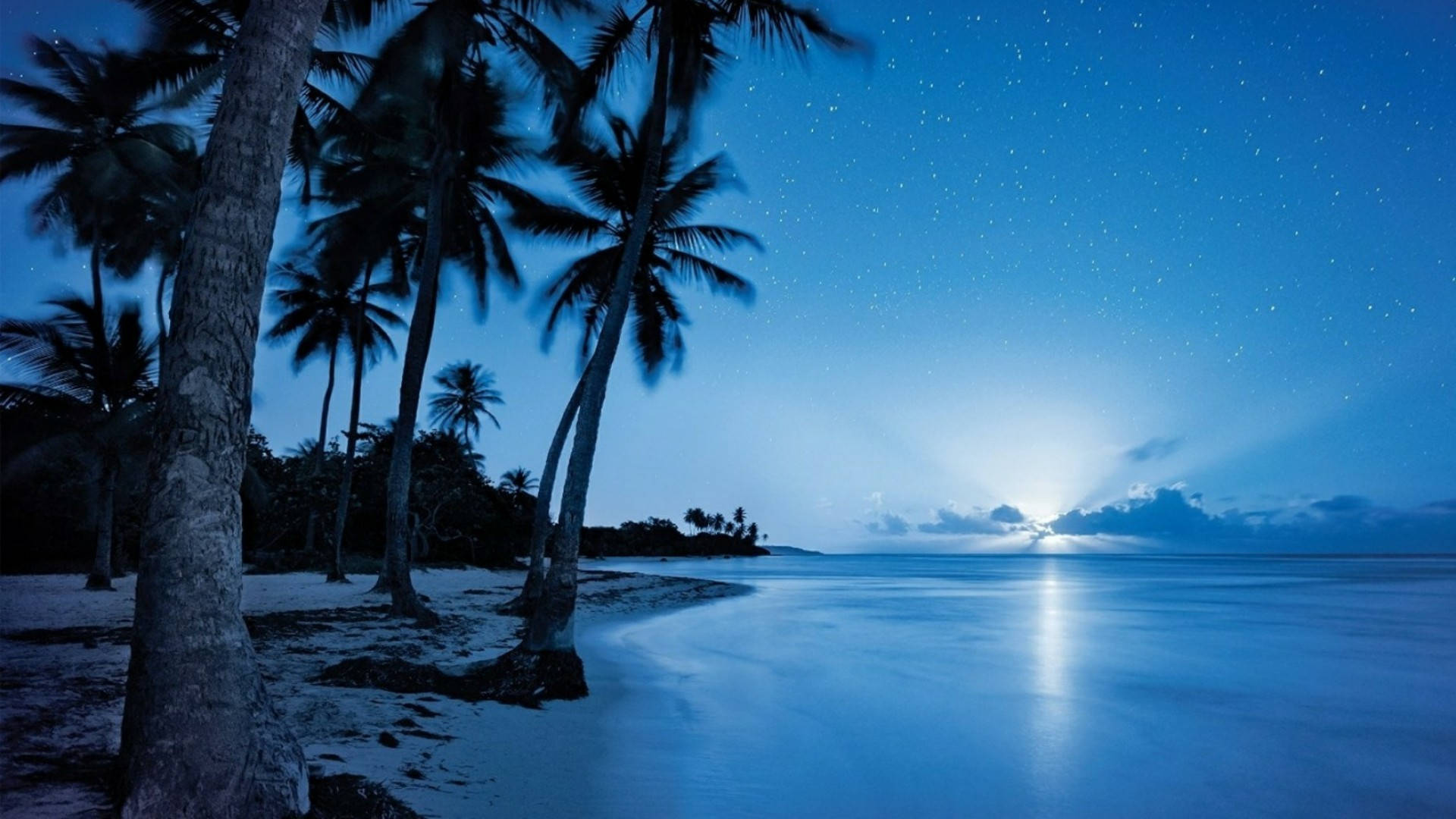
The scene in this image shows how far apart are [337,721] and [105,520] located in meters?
13.2

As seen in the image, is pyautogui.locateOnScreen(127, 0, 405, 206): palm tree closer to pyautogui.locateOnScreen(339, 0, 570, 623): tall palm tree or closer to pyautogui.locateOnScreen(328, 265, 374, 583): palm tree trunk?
pyautogui.locateOnScreen(339, 0, 570, 623): tall palm tree

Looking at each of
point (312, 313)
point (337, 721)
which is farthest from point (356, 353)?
point (337, 721)

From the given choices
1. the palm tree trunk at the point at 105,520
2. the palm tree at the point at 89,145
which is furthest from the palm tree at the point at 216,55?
the palm tree trunk at the point at 105,520

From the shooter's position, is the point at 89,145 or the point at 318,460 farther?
the point at 318,460

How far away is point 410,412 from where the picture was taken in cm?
1136

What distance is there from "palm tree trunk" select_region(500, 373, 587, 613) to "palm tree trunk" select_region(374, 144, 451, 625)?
1971mm

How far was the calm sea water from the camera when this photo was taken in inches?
203

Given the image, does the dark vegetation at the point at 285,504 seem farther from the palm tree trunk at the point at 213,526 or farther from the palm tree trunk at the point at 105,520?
the palm tree trunk at the point at 213,526

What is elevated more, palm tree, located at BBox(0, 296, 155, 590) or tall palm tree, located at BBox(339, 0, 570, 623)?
tall palm tree, located at BBox(339, 0, 570, 623)

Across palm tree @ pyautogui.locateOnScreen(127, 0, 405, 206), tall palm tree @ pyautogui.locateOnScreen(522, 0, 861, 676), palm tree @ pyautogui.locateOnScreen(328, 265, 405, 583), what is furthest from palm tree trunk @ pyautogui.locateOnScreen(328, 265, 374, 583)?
tall palm tree @ pyautogui.locateOnScreen(522, 0, 861, 676)

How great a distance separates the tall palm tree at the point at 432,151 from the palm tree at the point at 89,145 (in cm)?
400

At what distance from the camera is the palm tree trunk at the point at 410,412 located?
36.1ft

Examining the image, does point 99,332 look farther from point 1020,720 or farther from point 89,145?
point 1020,720

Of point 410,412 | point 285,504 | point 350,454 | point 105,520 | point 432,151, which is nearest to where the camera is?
point 410,412
